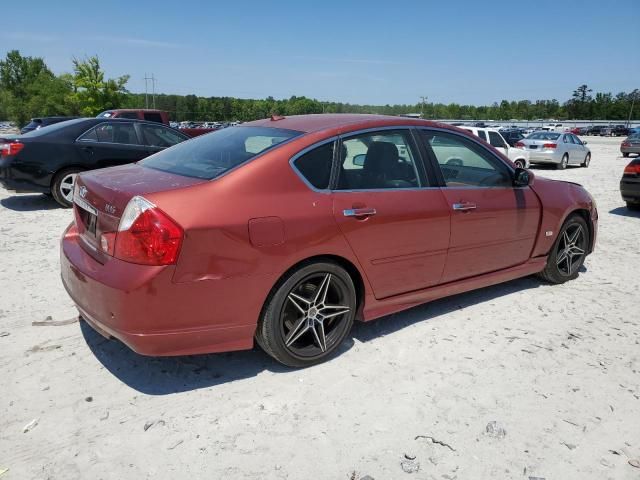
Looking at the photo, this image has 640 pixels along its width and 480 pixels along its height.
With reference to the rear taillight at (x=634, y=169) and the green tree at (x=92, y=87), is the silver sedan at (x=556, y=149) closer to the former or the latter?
the rear taillight at (x=634, y=169)

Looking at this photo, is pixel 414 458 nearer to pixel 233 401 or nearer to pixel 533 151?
pixel 233 401

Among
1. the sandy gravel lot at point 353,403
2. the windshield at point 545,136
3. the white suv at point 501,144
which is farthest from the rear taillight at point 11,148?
the windshield at point 545,136

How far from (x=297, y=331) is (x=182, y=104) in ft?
295

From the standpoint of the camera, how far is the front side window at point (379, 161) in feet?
11.2

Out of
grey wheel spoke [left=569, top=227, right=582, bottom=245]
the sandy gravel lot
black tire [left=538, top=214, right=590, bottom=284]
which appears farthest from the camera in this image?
grey wheel spoke [left=569, top=227, right=582, bottom=245]

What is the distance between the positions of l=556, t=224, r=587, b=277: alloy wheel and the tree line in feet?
68.4

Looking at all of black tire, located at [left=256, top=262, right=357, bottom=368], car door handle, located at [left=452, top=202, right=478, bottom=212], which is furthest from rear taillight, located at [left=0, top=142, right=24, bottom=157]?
car door handle, located at [left=452, top=202, right=478, bottom=212]

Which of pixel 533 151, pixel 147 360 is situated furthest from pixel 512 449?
pixel 533 151

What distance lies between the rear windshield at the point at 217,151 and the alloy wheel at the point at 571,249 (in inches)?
125

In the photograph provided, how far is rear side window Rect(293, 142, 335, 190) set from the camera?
3141 mm

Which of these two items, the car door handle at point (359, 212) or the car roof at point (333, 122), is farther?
the car roof at point (333, 122)

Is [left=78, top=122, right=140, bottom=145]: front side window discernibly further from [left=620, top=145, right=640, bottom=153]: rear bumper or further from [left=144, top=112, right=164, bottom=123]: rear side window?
[left=620, top=145, right=640, bottom=153]: rear bumper

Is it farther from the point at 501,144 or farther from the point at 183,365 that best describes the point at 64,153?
the point at 501,144

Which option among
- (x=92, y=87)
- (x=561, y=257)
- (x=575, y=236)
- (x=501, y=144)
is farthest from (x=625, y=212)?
(x=92, y=87)
